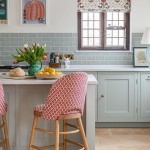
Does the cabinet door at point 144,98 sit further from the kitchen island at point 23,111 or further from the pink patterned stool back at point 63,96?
the pink patterned stool back at point 63,96

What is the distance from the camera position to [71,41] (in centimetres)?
629

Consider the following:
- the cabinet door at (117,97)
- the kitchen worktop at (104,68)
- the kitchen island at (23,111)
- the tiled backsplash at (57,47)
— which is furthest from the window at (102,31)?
the kitchen island at (23,111)

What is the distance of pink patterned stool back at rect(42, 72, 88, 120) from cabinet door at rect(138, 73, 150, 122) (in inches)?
95.3

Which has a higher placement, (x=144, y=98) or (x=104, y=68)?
(x=104, y=68)

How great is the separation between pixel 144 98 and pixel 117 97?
1.43 feet

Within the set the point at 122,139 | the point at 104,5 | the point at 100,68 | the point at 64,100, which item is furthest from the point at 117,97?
the point at 64,100

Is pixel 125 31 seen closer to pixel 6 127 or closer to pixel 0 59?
pixel 0 59

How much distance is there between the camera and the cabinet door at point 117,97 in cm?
573

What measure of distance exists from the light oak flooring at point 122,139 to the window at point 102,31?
158cm

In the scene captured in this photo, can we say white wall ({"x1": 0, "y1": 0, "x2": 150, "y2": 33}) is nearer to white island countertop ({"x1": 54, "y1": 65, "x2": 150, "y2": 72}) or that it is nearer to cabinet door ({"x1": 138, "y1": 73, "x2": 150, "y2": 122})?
white island countertop ({"x1": 54, "y1": 65, "x2": 150, "y2": 72})

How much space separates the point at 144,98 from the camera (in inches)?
226

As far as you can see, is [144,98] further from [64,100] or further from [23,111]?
[64,100]

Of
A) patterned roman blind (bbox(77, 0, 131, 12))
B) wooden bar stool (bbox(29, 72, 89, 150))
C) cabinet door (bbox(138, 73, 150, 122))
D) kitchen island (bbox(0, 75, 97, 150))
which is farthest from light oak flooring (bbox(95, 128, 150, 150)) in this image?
patterned roman blind (bbox(77, 0, 131, 12))

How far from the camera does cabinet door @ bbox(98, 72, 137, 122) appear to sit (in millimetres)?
5734
